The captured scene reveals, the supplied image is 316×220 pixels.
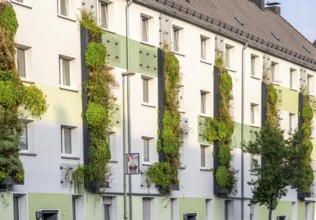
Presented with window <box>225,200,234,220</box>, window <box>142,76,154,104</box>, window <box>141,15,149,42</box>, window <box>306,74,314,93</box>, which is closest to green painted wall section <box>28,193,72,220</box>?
window <box>142,76,154,104</box>

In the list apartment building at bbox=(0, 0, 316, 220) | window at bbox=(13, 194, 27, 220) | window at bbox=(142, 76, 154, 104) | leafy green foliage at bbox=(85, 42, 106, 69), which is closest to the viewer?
window at bbox=(13, 194, 27, 220)

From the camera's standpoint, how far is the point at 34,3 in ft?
111

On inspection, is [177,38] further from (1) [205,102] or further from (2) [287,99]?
(2) [287,99]

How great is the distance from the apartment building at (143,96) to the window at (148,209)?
0.04 metres

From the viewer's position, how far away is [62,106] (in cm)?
3544

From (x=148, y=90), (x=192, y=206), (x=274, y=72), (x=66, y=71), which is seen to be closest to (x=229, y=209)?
(x=192, y=206)

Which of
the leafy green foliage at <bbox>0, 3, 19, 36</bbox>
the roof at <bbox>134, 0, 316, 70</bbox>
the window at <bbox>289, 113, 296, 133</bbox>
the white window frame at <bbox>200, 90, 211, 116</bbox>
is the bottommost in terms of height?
the window at <bbox>289, 113, 296, 133</bbox>

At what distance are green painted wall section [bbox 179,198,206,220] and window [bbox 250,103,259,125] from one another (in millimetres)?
8944

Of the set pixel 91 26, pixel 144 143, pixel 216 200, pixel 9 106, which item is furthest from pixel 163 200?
pixel 9 106

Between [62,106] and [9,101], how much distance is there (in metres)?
3.77

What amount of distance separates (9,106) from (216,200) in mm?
18141

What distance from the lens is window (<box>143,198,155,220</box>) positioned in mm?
41344

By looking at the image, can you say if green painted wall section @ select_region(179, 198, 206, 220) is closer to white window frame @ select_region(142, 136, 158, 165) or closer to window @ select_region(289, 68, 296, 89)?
white window frame @ select_region(142, 136, 158, 165)

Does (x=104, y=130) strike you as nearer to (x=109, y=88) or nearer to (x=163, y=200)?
(x=109, y=88)
